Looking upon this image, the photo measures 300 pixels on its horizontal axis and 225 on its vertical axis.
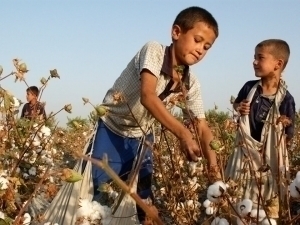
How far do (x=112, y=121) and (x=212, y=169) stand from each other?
0.98 m

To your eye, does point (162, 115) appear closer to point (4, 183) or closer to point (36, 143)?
point (4, 183)

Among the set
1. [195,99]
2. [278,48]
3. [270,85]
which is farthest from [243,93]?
[195,99]

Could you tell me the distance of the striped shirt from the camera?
2406mm

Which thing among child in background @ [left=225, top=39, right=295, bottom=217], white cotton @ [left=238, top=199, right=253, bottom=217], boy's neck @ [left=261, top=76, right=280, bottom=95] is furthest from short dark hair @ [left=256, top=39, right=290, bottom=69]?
white cotton @ [left=238, top=199, right=253, bottom=217]

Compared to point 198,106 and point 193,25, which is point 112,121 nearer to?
point 198,106

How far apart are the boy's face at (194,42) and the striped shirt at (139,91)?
0.23ft

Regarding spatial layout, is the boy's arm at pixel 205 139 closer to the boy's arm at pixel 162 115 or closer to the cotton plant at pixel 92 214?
the boy's arm at pixel 162 115

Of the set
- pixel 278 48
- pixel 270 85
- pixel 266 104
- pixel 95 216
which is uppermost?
pixel 278 48

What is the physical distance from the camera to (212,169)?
1.76 meters

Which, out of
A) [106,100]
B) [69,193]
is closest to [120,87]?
[106,100]

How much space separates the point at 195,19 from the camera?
2408 millimetres

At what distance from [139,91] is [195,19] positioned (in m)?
0.41

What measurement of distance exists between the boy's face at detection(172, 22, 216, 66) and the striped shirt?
0.23 ft

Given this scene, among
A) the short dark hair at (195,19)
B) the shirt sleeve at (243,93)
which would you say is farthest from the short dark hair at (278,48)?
the short dark hair at (195,19)
